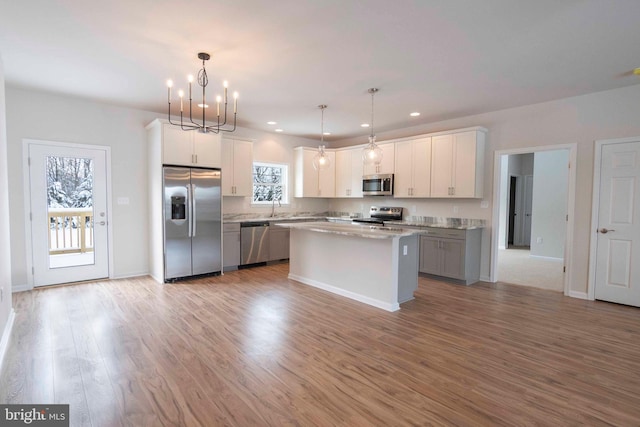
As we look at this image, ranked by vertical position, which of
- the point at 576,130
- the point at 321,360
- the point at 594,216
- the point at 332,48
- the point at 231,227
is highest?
the point at 332,48

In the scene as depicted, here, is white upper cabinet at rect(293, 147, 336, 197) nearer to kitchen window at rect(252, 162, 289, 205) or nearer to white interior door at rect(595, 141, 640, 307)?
kitchen window at rect(252, 162, 289, 205)

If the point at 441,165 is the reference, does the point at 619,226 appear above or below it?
below

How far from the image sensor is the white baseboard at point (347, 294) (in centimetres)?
389

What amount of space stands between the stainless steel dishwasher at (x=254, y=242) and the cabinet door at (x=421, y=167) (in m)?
2.96

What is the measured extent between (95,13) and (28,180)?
325 centimetres

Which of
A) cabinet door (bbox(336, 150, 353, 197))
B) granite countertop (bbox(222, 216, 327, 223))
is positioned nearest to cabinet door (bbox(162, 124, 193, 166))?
granite countertop (bbox(222, 216, 327, 223))

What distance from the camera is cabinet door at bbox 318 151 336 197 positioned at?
7406mm

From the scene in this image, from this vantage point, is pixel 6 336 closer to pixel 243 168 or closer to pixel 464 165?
pixel 243 168

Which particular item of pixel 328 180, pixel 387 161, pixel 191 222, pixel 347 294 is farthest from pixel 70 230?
pixel 387 161

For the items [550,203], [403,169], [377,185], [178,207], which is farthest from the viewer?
[550,203]

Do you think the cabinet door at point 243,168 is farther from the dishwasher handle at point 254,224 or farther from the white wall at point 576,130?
the white wall at point 576,130

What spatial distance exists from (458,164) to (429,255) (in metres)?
1.59

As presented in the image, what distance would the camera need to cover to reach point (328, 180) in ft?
24.4

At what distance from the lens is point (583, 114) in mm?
4359
